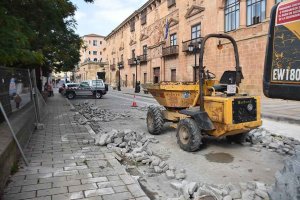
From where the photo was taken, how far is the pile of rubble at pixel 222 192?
14.1 feet

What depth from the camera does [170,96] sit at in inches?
344

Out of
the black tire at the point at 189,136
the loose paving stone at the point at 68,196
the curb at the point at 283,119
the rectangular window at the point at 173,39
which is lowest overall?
the curb at the point at 283,119

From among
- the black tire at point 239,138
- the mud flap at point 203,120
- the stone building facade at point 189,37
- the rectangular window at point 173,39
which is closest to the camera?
the mud flap at point 203,120

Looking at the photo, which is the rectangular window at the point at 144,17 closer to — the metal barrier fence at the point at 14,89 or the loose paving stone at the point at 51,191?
the metal barrier fence at the point at 14,89

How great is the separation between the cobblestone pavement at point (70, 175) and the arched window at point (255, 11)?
18.3m

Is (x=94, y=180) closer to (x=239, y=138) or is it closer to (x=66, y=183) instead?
(x=66, y=183)

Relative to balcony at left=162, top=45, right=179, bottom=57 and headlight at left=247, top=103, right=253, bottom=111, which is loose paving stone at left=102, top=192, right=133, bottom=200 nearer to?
headlight at left=247, top=103, right=253, bottom=111

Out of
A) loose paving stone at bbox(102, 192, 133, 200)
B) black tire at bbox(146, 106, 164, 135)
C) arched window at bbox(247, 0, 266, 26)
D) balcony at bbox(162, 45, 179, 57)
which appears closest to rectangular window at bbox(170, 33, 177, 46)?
balcony at bbox(162, 45, 179, 57)

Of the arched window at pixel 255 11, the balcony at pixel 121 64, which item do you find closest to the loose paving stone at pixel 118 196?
the arched window at pixel 255 11

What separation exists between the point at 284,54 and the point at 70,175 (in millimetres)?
4250

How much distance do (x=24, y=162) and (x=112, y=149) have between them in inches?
78.8

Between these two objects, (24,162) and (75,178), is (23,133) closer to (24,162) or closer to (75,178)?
(24,162)

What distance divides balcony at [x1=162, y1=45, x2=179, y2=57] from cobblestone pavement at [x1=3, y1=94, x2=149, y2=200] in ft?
92.9

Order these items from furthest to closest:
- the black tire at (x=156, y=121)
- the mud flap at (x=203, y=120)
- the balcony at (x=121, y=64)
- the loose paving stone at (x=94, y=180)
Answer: the balcony at (x=121, y=64), the black tire at (x=156, y=121), the mud flap at (x=203, y=120), the loose paving stone at (x=94, y=180)
